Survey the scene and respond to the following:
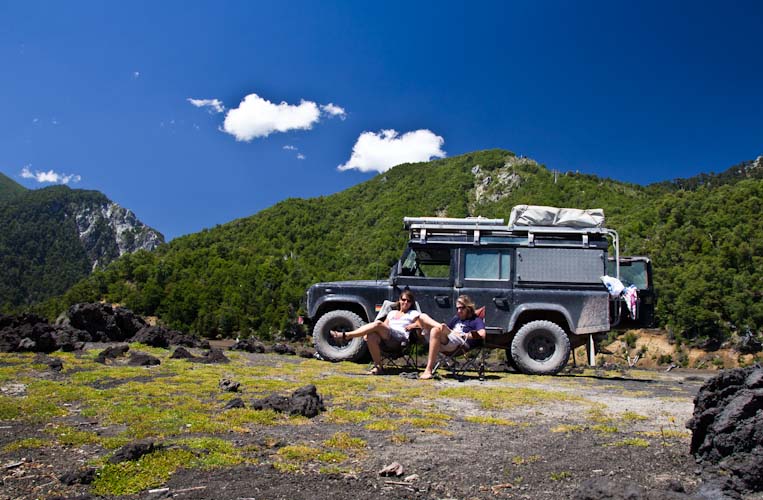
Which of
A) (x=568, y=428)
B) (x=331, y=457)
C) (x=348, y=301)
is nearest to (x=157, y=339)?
(x=348, y=301)

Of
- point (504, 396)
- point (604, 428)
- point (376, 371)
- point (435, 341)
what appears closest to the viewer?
point (604, 428)

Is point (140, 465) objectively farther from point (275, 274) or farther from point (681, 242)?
point (275, 274)

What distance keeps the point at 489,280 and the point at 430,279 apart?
1.10m

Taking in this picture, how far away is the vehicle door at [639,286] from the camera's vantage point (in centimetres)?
1012

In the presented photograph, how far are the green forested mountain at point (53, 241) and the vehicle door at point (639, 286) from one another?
120m

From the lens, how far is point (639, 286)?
1049 cm

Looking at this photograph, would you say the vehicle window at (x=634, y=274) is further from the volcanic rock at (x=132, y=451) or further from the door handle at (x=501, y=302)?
the volcanic rock at (x=132, y=451)

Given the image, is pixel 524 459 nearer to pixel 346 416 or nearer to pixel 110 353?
pixel 346 416

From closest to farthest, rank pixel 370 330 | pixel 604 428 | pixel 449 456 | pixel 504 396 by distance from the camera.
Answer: pixel 449 456 → pixel 604 428 → pixel 504 396 → pixel 370 330

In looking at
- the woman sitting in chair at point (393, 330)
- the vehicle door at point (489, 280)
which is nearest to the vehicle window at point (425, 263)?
the vehicle door at point (489, 280)

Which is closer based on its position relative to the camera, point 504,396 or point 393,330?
point 504,396

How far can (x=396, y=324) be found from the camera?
8.80 metres

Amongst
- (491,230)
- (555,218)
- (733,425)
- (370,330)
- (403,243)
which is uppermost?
(403,243)

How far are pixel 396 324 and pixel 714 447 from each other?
5685mm
